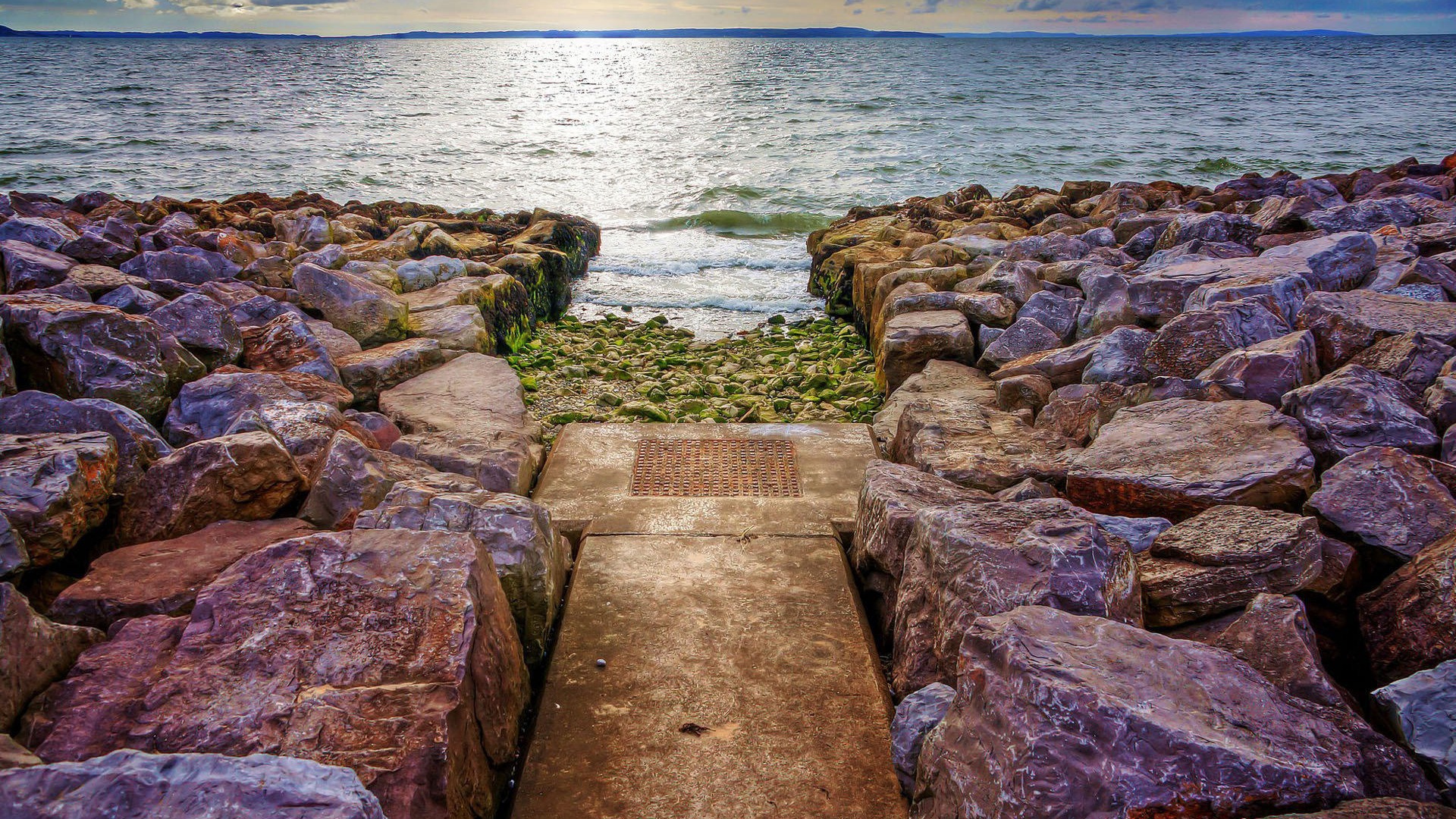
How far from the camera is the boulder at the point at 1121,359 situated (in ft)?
13.8

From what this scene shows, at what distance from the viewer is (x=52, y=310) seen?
Answer: 12.5 feet

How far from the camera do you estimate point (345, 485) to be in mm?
3125

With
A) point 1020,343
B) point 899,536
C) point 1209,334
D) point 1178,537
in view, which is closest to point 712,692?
point 899,536

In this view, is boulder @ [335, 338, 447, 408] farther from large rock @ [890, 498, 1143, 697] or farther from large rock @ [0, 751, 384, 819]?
large rock @ [0, 751, 384, 819]

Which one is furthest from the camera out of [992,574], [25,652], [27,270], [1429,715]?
[27,270]

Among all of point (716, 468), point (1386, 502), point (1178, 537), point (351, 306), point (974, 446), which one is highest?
point (1386, 502)

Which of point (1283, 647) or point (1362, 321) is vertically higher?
point (1362, 321)

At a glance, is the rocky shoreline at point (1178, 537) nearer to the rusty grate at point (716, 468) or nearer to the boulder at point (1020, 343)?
the boulder at point (1020, 343)

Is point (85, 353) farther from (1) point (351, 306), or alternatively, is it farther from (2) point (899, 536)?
(2) point (899, 536)

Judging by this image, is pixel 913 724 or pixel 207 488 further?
pixel 207 488

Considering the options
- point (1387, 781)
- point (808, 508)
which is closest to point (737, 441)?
point (808, 508)

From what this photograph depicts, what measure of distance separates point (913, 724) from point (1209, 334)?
283 centimetres

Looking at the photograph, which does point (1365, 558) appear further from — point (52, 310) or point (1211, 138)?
point (1211, 138)

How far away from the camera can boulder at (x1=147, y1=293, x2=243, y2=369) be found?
4.39 m
